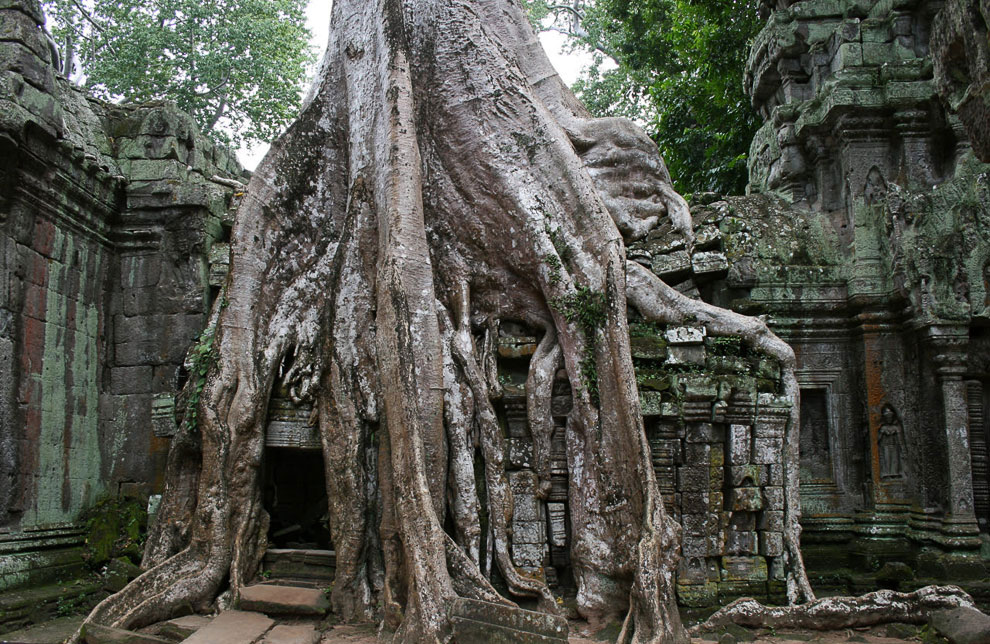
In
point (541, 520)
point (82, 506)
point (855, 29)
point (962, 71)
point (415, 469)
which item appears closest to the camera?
point (962, 71)

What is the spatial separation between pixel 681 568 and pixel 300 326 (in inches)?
111

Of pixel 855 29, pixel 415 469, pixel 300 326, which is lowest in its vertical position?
pixel 415 469

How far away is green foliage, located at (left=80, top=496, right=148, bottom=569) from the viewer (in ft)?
20.5

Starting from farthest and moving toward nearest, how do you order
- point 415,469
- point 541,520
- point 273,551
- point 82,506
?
point 82,506 < point 273,551 < point 541,520 < point 415,469

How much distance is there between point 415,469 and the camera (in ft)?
13.1

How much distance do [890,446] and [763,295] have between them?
5.55 feet

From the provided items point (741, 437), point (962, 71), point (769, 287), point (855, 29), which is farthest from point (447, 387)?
point (855, 29)

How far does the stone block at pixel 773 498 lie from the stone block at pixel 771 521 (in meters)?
0.03

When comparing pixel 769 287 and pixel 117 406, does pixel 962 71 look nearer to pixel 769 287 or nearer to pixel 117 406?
pixel 769 287

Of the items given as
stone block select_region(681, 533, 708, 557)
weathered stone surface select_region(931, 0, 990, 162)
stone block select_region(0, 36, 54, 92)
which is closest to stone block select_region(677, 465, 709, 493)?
stone block select_region(681, 533, 708, 557)

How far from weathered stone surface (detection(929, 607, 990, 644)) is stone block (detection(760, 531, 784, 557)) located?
86 cm

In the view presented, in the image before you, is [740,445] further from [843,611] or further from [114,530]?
[114,530]

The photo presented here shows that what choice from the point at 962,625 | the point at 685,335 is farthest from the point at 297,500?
the point at 962,625

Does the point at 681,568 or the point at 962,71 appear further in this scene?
the point at 681,568
